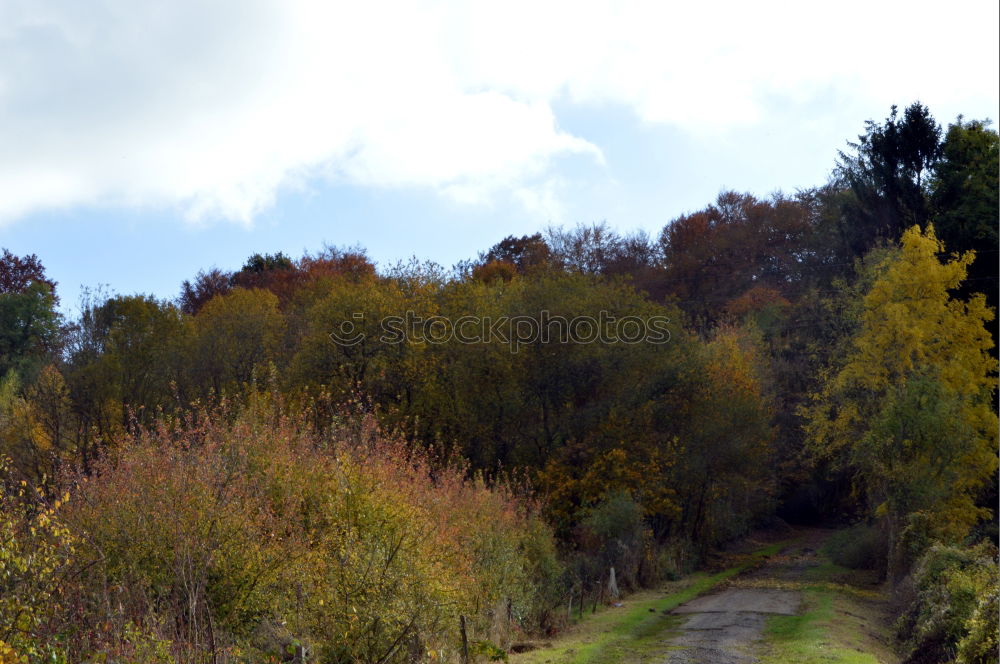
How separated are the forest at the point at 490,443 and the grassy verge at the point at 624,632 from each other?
2.56 feet

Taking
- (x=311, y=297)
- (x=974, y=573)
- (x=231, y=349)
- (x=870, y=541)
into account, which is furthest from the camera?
(x=311, y=297)

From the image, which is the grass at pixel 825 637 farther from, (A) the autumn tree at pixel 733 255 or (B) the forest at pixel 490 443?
(A) the autumn tree at pixel 733 255

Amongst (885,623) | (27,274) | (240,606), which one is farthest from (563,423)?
(27,274)

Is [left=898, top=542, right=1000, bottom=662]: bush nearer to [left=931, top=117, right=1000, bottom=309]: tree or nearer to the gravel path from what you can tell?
the gravel path

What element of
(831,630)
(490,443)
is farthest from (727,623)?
(490,443)

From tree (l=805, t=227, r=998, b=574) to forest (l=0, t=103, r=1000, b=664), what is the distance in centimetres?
10

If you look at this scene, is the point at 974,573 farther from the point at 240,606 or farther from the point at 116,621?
the point at 116,621

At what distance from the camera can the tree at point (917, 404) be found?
89.2 feet

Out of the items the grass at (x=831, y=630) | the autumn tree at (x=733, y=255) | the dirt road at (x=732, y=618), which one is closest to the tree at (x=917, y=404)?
the grass at (x=831, y=630)

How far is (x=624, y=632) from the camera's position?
1886 centimetres

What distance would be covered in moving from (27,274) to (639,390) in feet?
180

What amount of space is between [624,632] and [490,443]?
14554 mm

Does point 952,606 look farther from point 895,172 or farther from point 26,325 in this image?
point 26,325

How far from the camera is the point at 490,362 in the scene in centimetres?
3297
